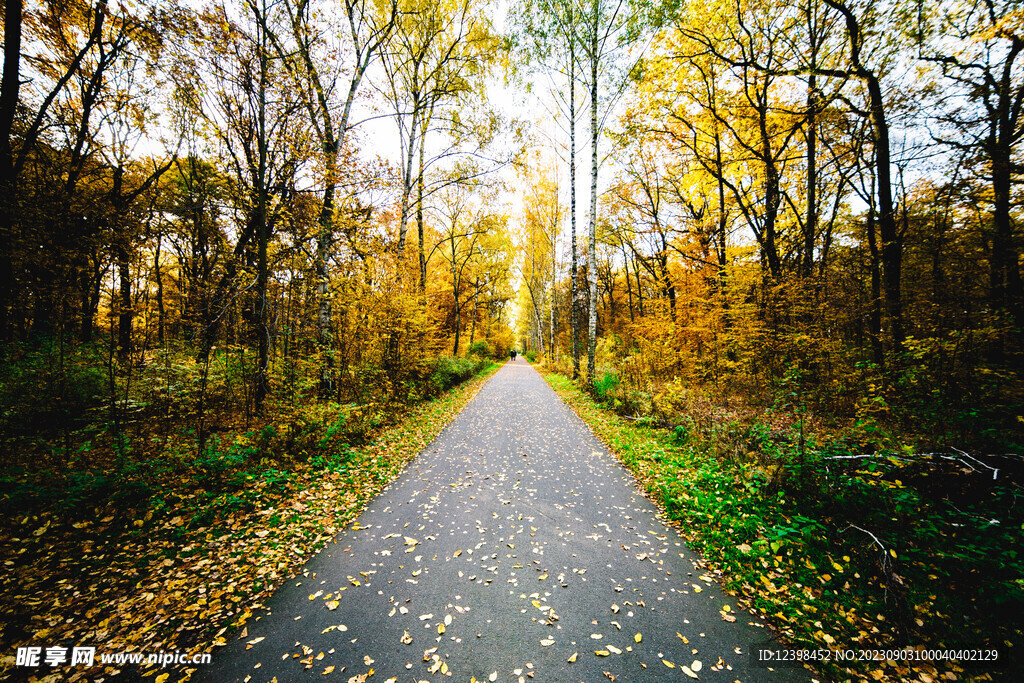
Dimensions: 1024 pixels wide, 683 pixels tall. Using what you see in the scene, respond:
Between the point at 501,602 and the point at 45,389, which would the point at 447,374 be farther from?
the point at 501,602

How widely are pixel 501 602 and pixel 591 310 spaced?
10852mm

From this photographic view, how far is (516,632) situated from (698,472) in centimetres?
411

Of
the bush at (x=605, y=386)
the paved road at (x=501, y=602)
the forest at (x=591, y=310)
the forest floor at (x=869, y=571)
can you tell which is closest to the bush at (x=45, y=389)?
the forest at (x=591, y=310)

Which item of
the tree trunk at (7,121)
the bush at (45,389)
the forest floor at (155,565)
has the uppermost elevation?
the tree trunk at (7,121)

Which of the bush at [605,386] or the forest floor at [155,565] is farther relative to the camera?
Result: the bush at [605,386]

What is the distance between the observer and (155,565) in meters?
3.23

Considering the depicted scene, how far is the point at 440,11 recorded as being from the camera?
11.7 m

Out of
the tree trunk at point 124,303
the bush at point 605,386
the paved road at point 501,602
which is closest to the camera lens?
the paved road at point 501,602

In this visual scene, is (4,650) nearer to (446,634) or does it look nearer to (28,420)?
(446,634)

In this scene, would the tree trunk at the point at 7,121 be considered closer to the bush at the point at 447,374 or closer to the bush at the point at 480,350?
the bush at the point at 447,374

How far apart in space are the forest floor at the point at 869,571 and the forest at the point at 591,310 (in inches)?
1.2

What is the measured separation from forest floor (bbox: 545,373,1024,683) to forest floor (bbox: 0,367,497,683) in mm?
4722

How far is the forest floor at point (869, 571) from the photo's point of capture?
96.3 inches

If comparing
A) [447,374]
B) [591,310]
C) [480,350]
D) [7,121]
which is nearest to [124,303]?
[7,121]
